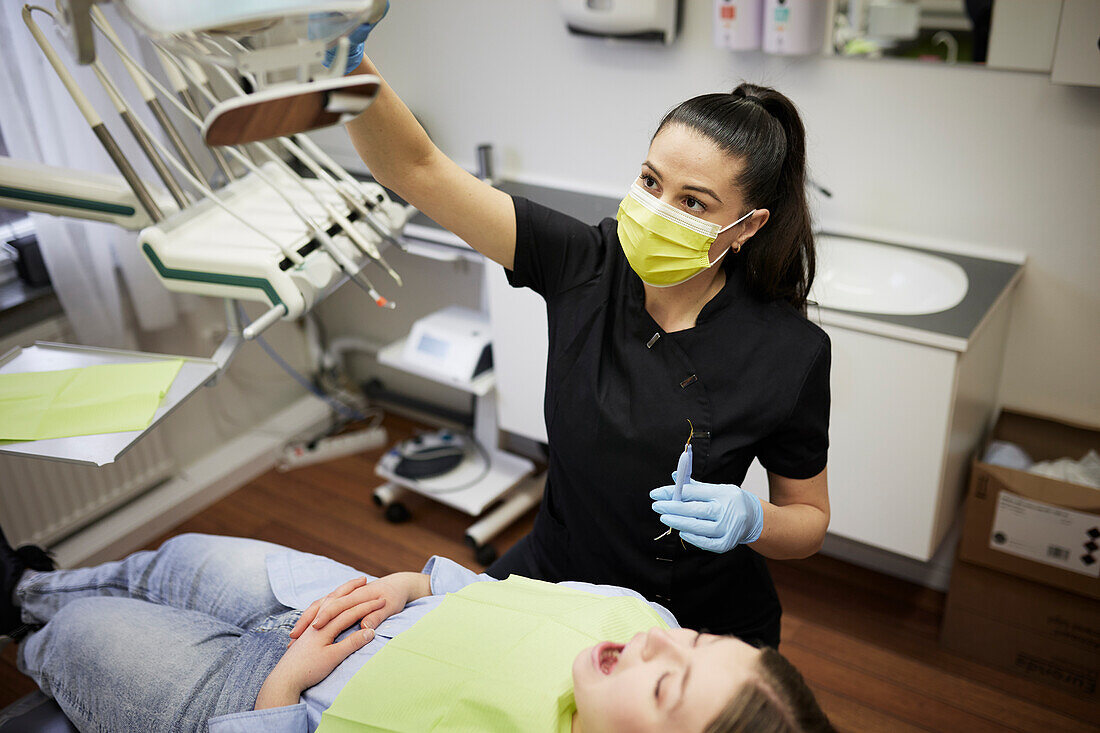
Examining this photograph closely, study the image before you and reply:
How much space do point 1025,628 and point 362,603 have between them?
164cm

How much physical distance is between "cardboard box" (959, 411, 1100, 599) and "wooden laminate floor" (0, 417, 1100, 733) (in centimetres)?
31

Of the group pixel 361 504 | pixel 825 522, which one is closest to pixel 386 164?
pixel 825 522

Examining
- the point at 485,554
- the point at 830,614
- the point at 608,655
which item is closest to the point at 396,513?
the point at 485,554

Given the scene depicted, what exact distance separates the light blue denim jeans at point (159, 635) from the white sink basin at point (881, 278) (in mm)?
1433

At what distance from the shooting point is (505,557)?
157 centimetres

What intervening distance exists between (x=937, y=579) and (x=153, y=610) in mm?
2023

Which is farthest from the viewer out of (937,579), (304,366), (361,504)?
(304,366)

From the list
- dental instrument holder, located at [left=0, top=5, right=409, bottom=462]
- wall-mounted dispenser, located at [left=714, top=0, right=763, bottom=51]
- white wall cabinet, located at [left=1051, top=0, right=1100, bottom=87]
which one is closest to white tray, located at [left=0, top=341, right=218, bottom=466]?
dental instrument holder, located at [left=0, top=5, right=409, bottom=462]

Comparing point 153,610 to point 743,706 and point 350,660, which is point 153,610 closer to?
point 350,660

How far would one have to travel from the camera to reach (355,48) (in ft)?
3.31

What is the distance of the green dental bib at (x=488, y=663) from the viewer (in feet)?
3.70

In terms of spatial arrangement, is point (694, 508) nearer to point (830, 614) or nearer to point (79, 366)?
point (79, 366)

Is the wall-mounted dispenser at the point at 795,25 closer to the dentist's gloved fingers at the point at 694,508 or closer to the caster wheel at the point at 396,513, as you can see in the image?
the dentist's gloved fingers at the point at 694,508

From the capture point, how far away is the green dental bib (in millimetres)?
1129
